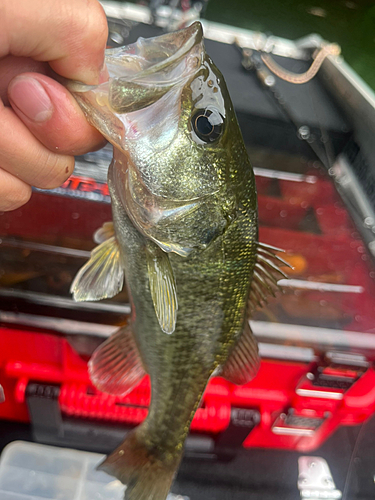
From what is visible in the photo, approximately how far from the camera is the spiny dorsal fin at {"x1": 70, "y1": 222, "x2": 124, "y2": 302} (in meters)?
0.75

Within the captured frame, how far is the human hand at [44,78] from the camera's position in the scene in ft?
1.49

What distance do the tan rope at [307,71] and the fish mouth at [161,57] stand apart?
2058 mm

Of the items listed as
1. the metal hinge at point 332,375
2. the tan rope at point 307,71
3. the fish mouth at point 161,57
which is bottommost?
the metal hinge at point 332,375

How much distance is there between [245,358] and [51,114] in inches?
27.4

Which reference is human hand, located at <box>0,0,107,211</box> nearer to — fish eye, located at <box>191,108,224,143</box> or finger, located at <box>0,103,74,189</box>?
finger, located at <box>0,103,74,189</box>

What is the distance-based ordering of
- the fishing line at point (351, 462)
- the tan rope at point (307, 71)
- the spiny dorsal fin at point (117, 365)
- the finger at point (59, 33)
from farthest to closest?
the tan rope at point (307, 71) < the fishing line at point (351, 462) < the spiny dorsal fin at point (117, 365) < the finger at point (59, 33)

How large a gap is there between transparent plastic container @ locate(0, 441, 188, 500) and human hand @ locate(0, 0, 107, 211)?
140cm

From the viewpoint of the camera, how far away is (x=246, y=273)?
0.77 metres

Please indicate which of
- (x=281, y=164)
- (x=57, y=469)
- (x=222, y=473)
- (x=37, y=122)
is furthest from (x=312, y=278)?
(x=57, y=469)

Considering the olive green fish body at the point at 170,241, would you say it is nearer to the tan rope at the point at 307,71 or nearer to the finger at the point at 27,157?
the finger at the point at 27,157

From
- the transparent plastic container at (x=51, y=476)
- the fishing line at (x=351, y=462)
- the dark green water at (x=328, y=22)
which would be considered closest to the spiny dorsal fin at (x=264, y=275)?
the transparent plastic container at (x=51, y=476)

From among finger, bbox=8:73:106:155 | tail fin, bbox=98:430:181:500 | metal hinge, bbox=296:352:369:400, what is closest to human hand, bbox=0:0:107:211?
finger, bbox=8:73:106:155

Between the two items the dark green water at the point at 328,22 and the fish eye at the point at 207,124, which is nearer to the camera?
the fish eye at the point at 207,124

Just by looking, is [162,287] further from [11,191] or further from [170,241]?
[11,191]
